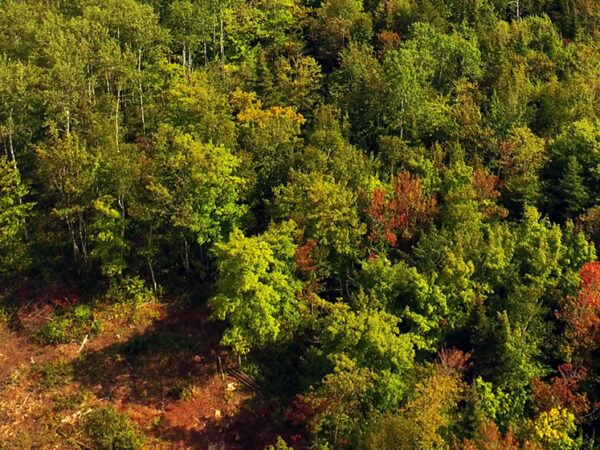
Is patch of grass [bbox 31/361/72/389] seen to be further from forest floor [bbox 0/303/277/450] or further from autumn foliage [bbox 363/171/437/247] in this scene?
autumn foliage [bbox 363/171/437/247]

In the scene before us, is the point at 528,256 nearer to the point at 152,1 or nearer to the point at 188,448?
the point at 188,448

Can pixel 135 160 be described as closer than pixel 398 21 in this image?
Yes

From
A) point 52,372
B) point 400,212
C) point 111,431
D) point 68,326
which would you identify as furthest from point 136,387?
point 400,212

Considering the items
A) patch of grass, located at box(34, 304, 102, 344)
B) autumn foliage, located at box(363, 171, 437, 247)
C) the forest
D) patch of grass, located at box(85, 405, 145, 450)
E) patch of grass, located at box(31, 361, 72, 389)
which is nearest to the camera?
the forest

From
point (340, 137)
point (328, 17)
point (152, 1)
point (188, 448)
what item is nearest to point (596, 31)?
point (328, 17)

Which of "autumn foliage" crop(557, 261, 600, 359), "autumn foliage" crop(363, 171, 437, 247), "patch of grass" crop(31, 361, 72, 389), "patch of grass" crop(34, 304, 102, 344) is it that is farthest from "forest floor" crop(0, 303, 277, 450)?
"autumn foliage" crop(557, 261, 600, 359)
